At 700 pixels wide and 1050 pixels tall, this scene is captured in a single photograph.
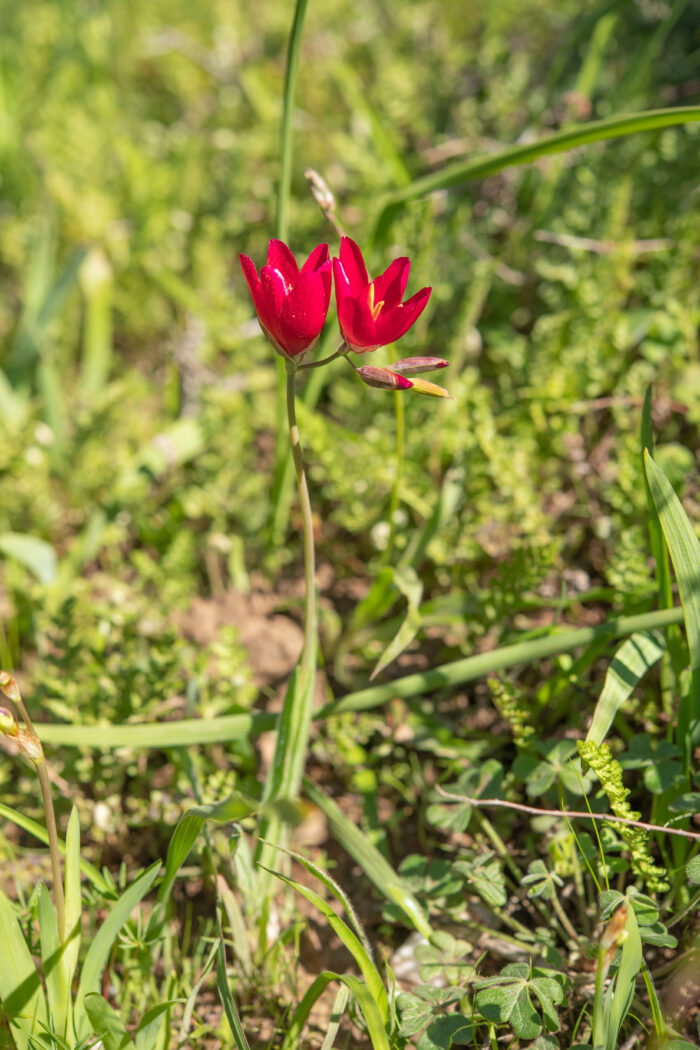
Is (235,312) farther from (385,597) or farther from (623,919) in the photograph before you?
(623,919)

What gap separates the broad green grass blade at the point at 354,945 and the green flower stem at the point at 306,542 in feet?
1.15

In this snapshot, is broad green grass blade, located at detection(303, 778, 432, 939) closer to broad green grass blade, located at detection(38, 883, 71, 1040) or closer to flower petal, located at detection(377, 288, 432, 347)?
broad green grass blade, located at detection(38, 883, 71, 1040)

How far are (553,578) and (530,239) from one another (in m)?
1.21

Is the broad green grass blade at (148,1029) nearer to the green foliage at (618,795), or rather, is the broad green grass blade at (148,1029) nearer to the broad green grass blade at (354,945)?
the broad green grass blade at (354,945)

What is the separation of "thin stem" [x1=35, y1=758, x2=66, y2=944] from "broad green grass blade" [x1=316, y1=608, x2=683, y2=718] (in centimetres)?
64

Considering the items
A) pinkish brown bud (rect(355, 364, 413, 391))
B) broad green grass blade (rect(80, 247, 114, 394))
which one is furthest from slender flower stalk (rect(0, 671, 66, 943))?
broad green grass blade (rect(80, 247, 114, 394))

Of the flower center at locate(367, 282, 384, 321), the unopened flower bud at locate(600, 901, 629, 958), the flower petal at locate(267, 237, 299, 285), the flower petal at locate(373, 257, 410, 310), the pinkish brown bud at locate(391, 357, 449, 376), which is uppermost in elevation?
the flower petal at locate(267, 237, 299, 285)

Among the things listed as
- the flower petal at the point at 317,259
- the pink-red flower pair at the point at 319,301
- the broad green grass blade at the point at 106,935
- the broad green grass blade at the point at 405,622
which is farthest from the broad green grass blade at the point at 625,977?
the flower petal at the point at 317,259

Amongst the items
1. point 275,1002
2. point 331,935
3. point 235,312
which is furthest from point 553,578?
point 235,312

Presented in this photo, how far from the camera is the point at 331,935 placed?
160cm

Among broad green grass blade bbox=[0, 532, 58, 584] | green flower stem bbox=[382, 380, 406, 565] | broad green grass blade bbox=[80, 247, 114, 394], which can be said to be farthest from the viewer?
broad green grass blade bbox=[80, 247, 114, 394]

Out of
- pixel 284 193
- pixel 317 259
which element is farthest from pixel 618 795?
pixel 284 193

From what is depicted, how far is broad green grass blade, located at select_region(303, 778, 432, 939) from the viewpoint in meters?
1.41

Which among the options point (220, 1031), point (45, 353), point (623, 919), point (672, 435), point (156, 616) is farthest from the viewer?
point (45, 353)
